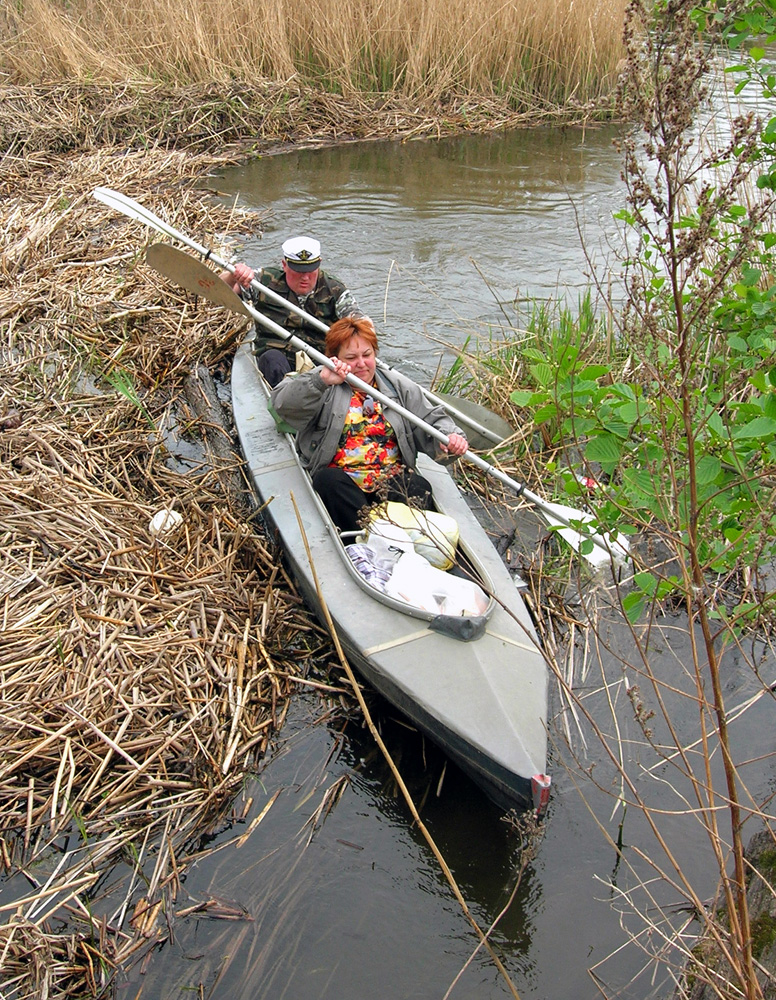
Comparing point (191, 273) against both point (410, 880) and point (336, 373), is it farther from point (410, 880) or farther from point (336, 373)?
point (410, 880)

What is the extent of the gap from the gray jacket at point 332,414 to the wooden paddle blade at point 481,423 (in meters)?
0.61

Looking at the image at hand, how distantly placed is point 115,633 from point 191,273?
8.11 feet

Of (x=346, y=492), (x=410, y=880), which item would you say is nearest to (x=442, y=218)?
(x=346, y=492)

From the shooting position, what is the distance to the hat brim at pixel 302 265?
604 centimetres

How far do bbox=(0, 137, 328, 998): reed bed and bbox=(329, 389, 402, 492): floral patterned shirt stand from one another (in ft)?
2.11

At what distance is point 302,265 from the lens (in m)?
6.05

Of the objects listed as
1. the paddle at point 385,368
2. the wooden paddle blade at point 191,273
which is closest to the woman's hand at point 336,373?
the paddle at point 385,368

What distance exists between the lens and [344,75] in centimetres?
1255

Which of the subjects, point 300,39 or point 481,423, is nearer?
point 481,423

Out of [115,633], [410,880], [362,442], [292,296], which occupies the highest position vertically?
[292,296]

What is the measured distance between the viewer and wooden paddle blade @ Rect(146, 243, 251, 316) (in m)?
5.46

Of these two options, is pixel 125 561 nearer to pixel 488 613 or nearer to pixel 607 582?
pixel 488 613

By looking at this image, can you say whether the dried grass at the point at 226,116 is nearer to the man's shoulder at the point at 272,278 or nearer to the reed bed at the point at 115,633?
the reed bed at the point at 115,633

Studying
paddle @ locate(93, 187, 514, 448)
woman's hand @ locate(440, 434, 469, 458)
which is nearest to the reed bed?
paddle @ locate(93, 187, 514, 448)
